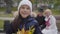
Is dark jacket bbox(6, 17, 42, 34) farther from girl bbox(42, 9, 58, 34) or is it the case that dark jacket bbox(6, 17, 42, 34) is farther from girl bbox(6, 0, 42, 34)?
girl bbox(42, 9, 58, 34)

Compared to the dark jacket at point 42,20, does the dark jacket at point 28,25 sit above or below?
above

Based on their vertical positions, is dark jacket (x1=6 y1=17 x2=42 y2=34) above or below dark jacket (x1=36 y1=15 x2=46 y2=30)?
above

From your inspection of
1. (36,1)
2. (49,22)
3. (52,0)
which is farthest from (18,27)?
(52,0)

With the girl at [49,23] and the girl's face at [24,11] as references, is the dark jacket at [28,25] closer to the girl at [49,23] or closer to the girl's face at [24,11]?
the girl's face at [24,11]

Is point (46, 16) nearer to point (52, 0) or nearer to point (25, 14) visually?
point (25, 14)

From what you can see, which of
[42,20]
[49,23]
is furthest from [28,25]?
[49,23]

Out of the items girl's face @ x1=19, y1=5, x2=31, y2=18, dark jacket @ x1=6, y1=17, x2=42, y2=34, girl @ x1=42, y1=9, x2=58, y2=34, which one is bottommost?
girl @ x1=42, y1=9, x2=58, y2=34

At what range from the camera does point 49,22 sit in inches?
384

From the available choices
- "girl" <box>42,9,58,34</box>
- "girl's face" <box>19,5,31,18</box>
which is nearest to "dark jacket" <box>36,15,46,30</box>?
"girl" <box>42,9,58,34</box>

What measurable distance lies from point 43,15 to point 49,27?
631 millimetres

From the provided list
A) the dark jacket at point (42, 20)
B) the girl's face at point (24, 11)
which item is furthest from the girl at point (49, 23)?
the girl's face at point (24, 11)

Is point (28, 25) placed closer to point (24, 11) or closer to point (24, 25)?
point (24, 25)

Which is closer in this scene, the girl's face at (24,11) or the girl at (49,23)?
the girl's face at (24,11)

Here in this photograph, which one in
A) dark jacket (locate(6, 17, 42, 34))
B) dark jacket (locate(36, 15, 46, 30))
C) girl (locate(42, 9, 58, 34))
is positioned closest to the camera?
dark jacket (locate(6, 17, 42, 34))
